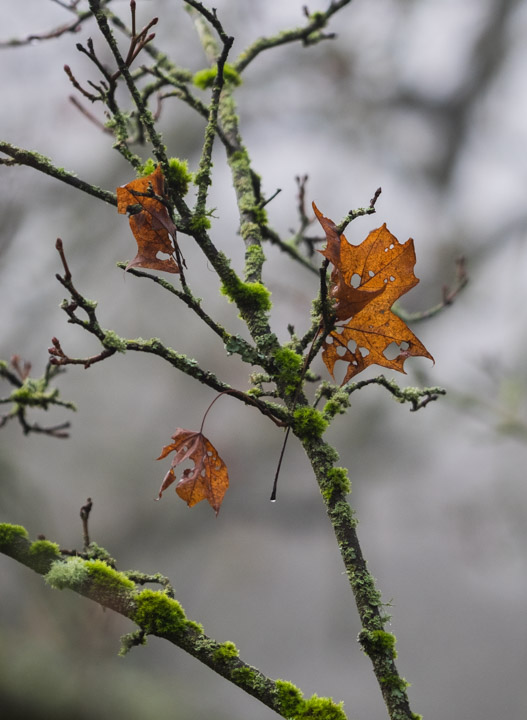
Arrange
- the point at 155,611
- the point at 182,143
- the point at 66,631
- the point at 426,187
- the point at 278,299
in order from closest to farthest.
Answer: the point at 155,611 < the point at 66,631 < the point at 278,299 < the point at 182,143 < the point at 426,187

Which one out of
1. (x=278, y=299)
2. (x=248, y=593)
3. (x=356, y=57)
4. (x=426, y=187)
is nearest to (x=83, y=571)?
(x=278, y=299)

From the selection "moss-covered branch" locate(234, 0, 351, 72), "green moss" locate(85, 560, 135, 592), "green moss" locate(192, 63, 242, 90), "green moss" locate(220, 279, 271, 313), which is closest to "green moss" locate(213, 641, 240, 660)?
"green moss" locate(85, 560, 135, 592)

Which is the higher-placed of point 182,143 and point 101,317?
point 182,143

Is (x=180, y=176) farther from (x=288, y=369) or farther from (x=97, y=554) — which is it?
(x=97, y=554)

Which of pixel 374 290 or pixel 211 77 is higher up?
pixel 211 77

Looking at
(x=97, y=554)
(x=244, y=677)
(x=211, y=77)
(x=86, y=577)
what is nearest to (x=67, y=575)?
(x=86, y=577)

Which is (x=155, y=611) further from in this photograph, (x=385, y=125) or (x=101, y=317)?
(x=385, y=125)
